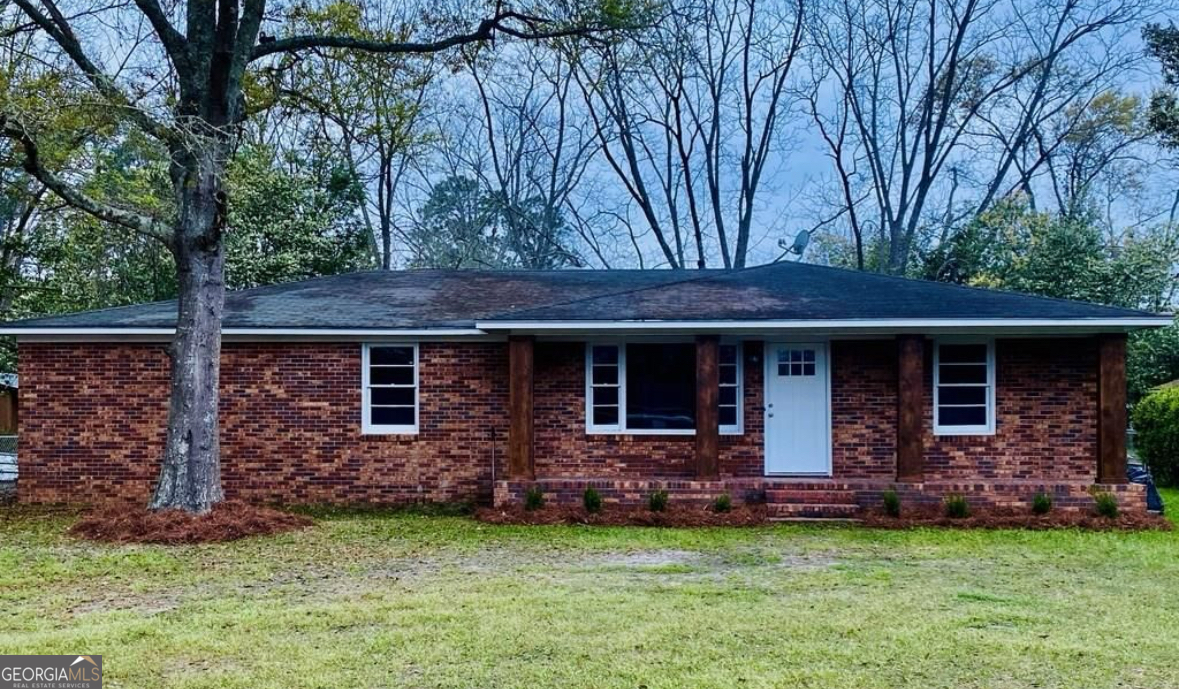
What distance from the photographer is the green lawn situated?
481cm

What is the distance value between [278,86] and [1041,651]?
1264 cm

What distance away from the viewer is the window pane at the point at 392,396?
1238 cm

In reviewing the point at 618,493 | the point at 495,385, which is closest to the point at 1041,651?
the point at 618,493

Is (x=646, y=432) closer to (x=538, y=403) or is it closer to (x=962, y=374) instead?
(x=538, y=403)

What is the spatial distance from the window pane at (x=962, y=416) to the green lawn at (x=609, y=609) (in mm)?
2337

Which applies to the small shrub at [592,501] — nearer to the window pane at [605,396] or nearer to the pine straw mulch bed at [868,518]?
the pine straw mulch bed at [868,518]

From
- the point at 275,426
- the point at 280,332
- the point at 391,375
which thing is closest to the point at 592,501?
the point at 391,375

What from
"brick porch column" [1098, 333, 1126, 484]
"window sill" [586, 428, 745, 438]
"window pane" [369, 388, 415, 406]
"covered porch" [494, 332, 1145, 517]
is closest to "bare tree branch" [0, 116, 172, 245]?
"window pane" [369, 388, 415, 406]

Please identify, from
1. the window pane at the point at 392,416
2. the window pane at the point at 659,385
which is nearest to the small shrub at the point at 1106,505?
the window pane at the point at 659,385

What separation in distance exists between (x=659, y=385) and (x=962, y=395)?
4.13m

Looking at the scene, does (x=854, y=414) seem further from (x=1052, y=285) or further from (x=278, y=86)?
(x=1052, y=285)

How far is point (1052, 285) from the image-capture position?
20.5 metres

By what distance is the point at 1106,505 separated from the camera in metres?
10.5

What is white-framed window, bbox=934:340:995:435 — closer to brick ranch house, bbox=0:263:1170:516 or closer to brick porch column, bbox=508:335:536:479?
brick ranch house, bbox=0:263:1170:516
